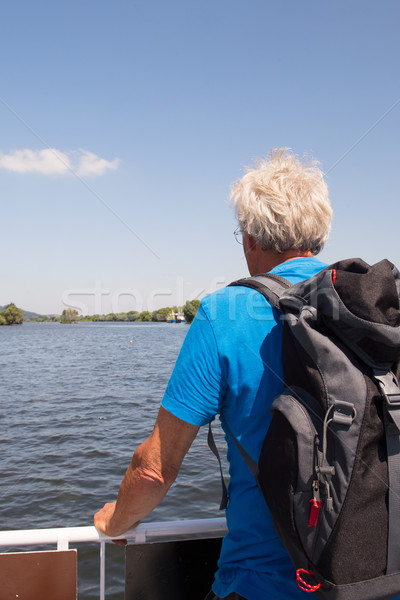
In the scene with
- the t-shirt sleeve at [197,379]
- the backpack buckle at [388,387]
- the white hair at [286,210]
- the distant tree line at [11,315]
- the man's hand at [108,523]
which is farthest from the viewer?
the distant tree line at [11,315]

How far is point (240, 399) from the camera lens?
154 centimetres

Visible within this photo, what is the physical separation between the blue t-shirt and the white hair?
292 mm

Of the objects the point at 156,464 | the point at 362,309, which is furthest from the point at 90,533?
the point at 362,309

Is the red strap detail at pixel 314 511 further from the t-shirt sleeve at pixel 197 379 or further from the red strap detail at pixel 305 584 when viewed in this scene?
the t-shirt sleeve at pixel 197 379

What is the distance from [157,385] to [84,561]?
55.7 feet

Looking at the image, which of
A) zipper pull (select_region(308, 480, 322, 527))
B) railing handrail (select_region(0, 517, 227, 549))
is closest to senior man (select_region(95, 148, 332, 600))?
zipper pull (select_region(308, 480, 322, 527))

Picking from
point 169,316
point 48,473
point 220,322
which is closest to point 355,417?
point 220,322

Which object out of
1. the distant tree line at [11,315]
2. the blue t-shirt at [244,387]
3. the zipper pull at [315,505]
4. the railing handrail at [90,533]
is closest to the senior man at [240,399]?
the blue t-shirt at [244,387]

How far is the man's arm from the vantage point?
1565 millimetres

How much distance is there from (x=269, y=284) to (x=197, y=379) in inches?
15.5

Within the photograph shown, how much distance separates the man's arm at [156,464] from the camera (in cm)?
157

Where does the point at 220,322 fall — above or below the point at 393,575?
above

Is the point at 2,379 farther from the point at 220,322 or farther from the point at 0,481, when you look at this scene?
the point at 220,322

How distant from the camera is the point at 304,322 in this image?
1.38 meters
